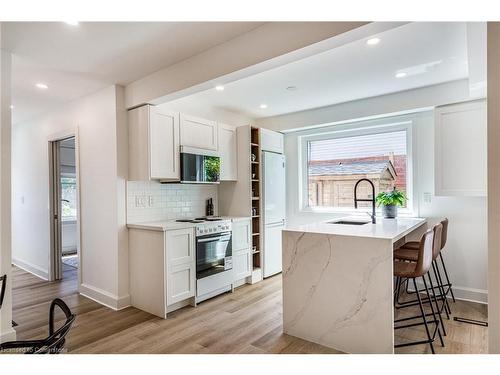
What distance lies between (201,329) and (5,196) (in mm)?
1971

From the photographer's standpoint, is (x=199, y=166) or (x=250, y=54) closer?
(x=250, y=54)

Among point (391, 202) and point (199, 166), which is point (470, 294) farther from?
point (199, 166)

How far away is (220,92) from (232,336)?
2740 mm

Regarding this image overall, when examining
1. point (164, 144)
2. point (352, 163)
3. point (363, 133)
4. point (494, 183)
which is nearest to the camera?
point (494, 183)

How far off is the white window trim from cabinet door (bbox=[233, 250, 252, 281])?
1335 mm

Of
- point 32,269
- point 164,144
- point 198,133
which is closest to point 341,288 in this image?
point 164,144

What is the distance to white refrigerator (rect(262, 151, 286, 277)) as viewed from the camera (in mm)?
4352

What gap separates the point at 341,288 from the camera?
7.76ft

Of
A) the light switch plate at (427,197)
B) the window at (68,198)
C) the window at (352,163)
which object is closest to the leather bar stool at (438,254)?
the light switch plate at (427,197)

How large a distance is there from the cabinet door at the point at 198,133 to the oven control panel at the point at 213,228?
3.22ft

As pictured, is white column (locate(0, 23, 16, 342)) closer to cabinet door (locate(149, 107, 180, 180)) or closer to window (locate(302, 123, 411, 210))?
cabinet door (locate(149, 107, 180, 180))

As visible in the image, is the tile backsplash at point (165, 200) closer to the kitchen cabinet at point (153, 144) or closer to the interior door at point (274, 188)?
the kitchen cabinet at point (153, 144)

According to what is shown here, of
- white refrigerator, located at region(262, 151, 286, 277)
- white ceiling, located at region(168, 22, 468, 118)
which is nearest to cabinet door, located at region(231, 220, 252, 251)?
white refrigerator, located at region(262, 151, 286, 277)
